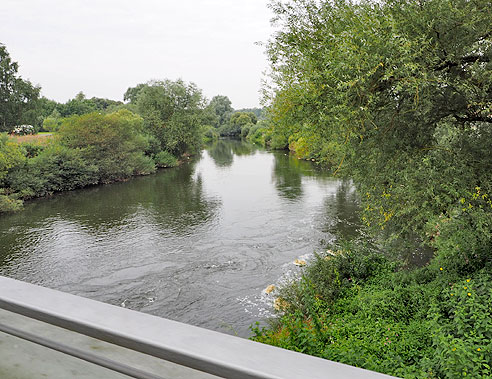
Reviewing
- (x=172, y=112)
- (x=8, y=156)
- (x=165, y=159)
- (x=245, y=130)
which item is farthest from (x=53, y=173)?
(x=245, y=130)

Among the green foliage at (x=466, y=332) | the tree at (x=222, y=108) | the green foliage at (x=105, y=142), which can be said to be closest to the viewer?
the green foliage at (x=466, y=332)

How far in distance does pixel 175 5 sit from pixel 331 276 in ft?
47.5

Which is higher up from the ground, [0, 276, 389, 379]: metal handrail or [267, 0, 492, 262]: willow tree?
[267, 0, 492, 262]: willow tree

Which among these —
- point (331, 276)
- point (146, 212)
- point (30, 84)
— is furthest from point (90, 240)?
point (30, 84)

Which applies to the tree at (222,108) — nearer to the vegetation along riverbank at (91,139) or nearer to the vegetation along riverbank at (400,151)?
the vegetation along riverbank at (91,139)

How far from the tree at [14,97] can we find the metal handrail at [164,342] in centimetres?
4071

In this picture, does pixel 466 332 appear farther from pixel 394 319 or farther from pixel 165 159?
pixel 165 159

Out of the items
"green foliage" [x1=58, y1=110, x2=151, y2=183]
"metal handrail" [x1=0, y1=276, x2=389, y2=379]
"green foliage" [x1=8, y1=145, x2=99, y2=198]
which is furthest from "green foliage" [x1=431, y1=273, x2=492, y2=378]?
"green foliage" [x1=58, y1=110, x2=151, y2=183]

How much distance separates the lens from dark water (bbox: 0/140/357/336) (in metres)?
10.3

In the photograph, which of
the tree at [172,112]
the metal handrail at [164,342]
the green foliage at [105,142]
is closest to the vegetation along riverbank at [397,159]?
the metal handrail at [164,342]

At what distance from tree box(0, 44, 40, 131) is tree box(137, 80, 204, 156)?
1080 centimetres

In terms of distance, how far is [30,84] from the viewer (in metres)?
38.4

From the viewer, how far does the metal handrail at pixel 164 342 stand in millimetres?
738

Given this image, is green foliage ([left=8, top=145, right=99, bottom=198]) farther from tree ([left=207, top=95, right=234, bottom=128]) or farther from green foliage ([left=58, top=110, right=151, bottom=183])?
tree ([left=207, top=95, right=234, bottom=128])
